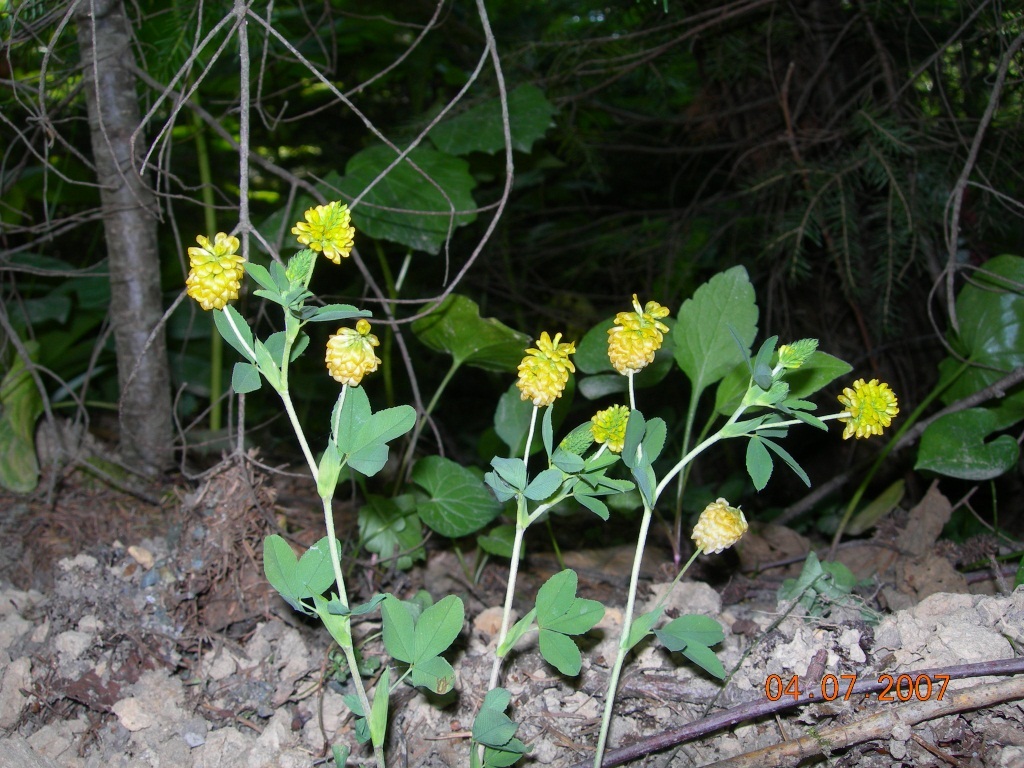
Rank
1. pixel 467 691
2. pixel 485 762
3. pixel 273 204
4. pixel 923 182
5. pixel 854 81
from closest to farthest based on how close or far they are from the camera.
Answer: pixel 485 762, pixel 467 691, pixel 923 182, pixel 854 81, pixel 273 204

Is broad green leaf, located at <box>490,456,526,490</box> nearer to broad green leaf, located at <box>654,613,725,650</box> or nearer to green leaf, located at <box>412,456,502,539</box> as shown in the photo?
broad green leaf, located at <box>654,613,725,650</box>

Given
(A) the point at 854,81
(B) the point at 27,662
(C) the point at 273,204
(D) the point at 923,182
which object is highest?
(A) the point at 854,81

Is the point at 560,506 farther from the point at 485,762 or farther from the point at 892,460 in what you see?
the point at 892,460

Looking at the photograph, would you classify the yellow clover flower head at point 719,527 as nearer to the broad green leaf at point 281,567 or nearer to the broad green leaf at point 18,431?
the broad green leaf at point 281,567

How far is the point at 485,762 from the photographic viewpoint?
0.90m

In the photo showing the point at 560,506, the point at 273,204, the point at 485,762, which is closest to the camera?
the point at 485,762

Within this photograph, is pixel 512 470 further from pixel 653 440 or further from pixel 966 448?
pixel 966 448

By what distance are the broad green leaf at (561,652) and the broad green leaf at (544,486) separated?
0.57ft

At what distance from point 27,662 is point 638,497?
0.94 m

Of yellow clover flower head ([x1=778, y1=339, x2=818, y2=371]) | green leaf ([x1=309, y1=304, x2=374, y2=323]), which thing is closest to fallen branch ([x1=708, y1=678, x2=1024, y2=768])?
yellow clover flower head ([x1=778, y1=339, x2=818, y2=371])

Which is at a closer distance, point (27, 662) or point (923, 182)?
point (27, 662)

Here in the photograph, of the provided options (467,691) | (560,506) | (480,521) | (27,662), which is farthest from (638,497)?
(27,662)

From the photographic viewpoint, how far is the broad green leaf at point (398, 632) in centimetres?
90

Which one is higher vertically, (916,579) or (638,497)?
(638,497)
